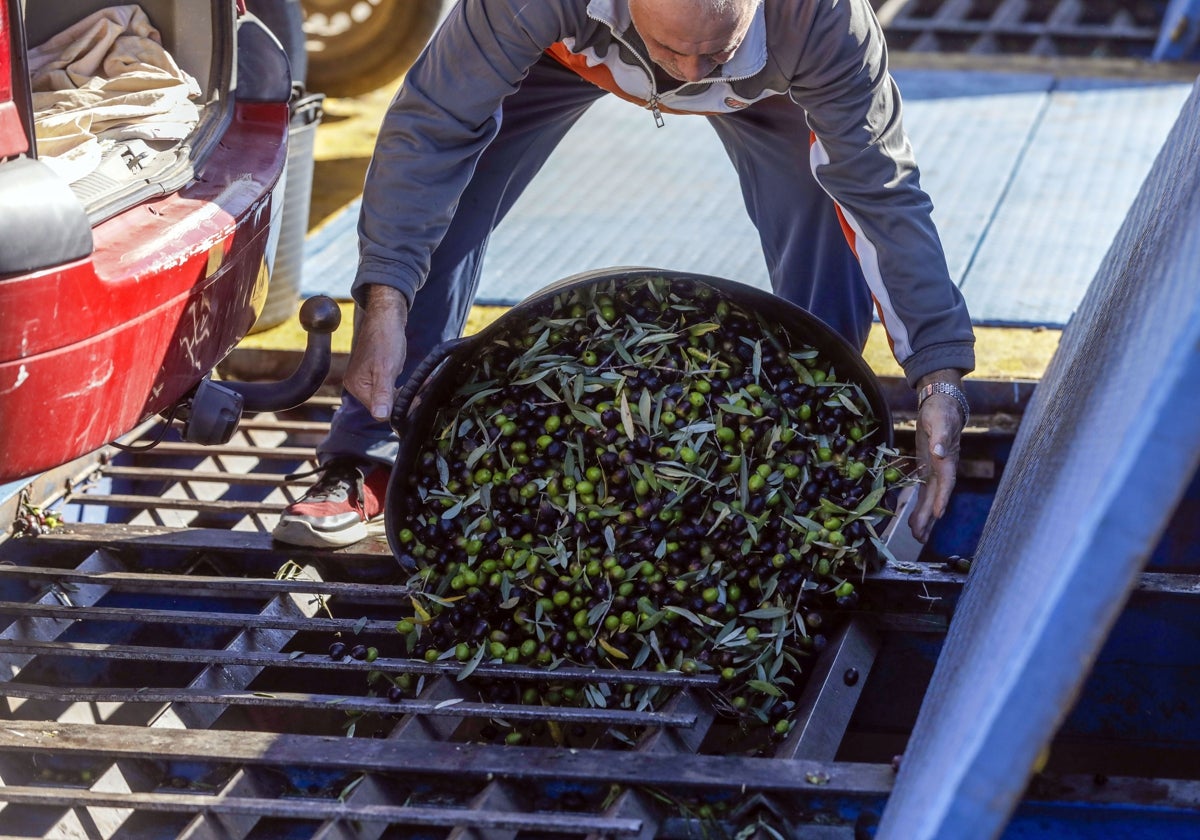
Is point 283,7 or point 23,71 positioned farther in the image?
point 283,7

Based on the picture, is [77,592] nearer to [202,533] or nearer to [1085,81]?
[202,533]

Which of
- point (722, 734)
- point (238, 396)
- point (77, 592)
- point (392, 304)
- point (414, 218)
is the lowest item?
point (77, 592)

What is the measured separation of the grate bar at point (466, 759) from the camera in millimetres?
1885

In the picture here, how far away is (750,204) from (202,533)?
5.15ft

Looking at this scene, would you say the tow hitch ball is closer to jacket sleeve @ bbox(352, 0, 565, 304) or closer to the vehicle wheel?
Answer: jacket sleeve @ bbox(352, 0, 565, 304)

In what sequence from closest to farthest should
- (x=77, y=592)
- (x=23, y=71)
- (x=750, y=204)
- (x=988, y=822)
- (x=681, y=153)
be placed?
(x=988, y=822) → (x=23, y=71) → (x=77, y=592) → (x=750, y=204) → (x=681, y=153)

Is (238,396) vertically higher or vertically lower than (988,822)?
lower

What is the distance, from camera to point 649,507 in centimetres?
222

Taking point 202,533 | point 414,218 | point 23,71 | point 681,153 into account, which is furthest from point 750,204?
point 681,153

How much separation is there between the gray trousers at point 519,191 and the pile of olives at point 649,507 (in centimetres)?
47

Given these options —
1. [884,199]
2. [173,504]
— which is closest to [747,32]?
[884,199]

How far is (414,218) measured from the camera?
2375 mm

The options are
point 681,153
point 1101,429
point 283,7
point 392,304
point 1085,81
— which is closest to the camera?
point 1101,429

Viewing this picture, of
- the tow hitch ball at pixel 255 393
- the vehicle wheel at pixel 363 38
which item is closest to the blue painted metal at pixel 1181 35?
the vehicle wheel at pixel 363 38
